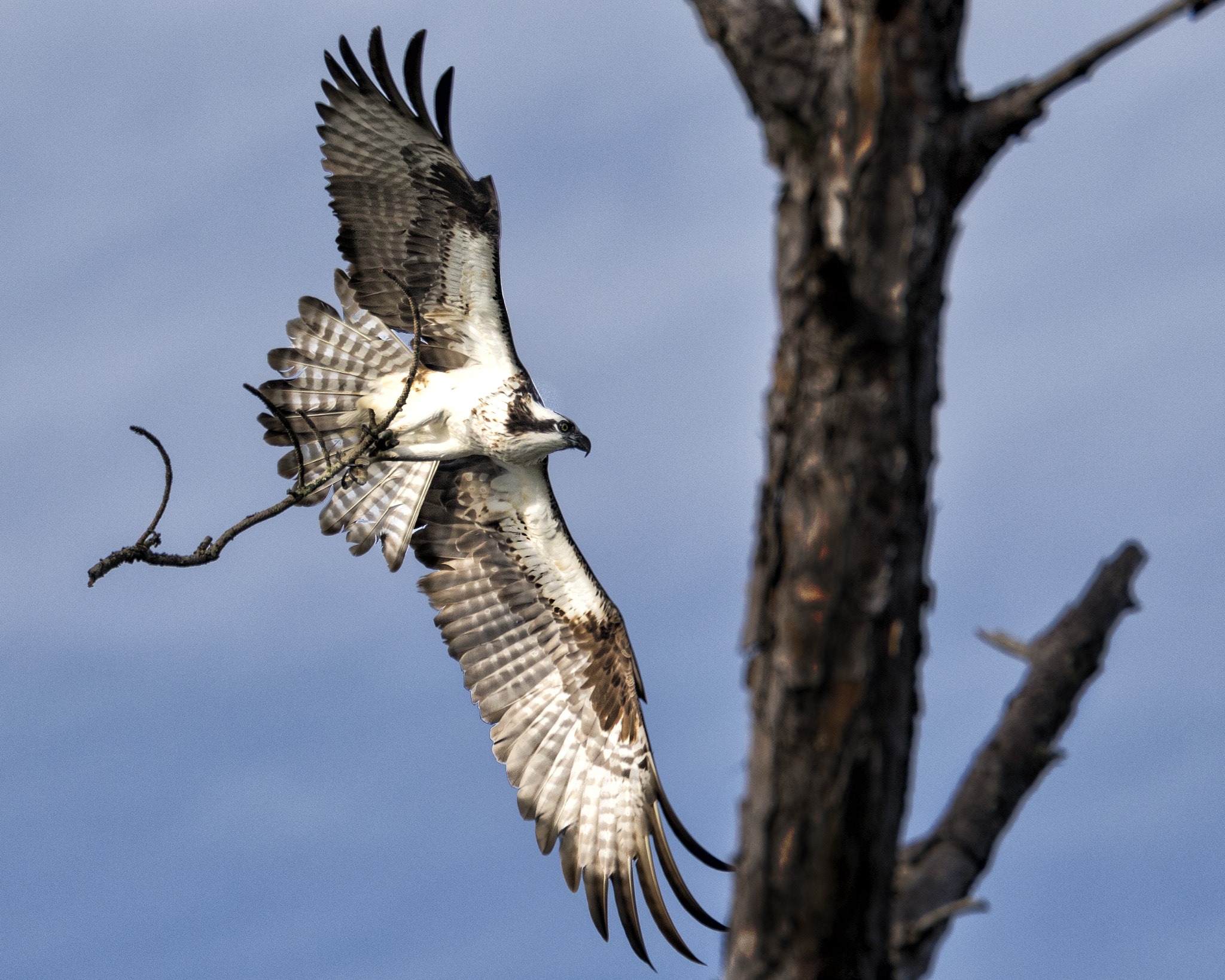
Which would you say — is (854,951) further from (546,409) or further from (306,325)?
(306,325)

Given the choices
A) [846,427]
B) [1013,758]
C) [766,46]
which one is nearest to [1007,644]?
[1013,758]

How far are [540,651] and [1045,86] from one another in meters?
6.16

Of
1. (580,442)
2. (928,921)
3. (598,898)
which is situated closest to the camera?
(928,921)

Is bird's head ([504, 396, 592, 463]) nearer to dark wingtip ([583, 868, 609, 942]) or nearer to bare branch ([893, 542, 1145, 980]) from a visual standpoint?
dark wingtip ([583, 868, 609, 942])

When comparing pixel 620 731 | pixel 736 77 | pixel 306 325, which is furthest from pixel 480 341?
pixel 736 77

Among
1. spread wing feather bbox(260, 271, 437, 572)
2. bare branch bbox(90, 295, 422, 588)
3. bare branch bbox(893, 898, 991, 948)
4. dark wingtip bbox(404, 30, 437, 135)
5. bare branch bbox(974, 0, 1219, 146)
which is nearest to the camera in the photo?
bare branch bbox(974, 0, 1219, 146)

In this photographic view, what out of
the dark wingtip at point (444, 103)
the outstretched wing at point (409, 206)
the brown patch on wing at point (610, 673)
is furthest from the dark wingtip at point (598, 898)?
the dark wingtip at point (444, 103)

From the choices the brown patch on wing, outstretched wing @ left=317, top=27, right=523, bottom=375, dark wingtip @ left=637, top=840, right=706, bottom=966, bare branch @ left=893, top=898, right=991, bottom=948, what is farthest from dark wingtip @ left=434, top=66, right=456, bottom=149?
bare branch @ left=893, top=898, right=991, bottom=948

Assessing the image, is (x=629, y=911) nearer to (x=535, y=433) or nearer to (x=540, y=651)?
(x=540, y=651)

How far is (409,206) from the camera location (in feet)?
28.0

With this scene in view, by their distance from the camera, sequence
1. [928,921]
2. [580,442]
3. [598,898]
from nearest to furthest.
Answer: [928,921] → [598,898] → [580,442]

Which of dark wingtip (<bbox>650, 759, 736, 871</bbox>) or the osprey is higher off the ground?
the osprey

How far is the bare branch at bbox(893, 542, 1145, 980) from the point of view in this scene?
3.97m

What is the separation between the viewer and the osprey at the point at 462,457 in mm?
8398
